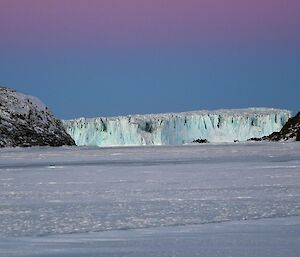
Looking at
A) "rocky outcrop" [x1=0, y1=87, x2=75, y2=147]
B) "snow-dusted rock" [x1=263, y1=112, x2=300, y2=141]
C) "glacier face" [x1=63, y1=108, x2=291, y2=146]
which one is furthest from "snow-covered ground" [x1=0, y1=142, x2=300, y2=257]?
"glacier face" [x1=63, y1=108, x2=291, y2=146]

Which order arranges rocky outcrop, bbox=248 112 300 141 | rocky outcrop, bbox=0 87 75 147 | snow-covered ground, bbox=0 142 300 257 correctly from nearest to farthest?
1. snow-covered ground, bbox=0 142 300 257
2. rocky outcrop, bbox=0 87 75 147
3. rocky outcrop, bbox=248 112 300 141

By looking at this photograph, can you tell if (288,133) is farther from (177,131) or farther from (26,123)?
(26,123)

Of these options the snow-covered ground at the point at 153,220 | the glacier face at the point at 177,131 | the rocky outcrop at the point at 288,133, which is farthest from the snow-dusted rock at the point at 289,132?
the snow-covered ground at the point at 153,220

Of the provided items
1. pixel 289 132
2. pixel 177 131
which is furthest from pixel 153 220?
pixel 177 131

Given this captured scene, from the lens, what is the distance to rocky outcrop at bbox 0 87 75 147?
63.4 metres

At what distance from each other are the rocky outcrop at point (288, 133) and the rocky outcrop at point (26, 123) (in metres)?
20.1

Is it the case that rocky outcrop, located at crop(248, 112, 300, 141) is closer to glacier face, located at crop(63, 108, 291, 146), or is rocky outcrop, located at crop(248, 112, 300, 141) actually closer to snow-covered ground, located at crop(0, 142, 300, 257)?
glacier face, located at crop(63, 108, 291, 146)

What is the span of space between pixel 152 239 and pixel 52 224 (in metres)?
1.59

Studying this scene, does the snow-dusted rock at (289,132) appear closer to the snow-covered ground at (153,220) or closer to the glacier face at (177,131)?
the glacier face at (177,131)

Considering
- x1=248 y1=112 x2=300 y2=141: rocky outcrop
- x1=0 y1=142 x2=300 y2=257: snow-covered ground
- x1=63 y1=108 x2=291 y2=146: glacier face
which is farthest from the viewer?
x1=63 y1=108 x2=291 y2=146: glacier face

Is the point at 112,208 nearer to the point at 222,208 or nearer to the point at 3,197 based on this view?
the point at 222,208

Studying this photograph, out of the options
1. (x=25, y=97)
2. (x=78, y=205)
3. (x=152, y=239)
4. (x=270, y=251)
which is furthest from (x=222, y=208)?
(x=25, y=97)

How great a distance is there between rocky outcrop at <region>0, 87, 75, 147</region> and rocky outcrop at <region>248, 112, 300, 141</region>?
20.1 metres

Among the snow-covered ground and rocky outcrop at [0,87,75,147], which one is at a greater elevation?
rocky outcrop at [0,87,75,147]
